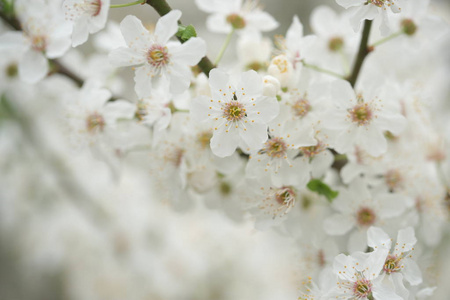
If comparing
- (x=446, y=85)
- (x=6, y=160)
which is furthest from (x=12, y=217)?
(x=446, y=85)

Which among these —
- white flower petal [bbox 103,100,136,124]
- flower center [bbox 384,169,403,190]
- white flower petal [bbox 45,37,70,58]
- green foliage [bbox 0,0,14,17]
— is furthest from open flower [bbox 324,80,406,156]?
green foliage [bbox 0,0,14,17]

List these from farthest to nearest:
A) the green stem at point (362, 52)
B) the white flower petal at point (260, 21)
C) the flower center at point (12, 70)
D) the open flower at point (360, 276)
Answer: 1. the flower center at point (12, 70)
2. the white flower petal at point (260, 21)
3. the green stem at point (362, 52)
4. the open flower at point (360, 276)

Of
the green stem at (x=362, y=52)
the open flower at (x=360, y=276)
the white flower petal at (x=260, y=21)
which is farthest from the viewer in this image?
the white flower petal at (x=260, y=21)

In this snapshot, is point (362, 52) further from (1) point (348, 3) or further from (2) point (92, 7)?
(2) point (92, 7)

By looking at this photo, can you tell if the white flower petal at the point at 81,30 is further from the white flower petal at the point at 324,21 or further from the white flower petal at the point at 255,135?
the white flower petal at the point at 324,21

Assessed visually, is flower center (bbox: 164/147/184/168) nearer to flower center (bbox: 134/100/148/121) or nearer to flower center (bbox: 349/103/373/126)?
flower center (bbox: 134/100/148/121)

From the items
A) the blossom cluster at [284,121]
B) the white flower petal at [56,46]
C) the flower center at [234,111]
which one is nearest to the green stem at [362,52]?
the blossom cluster at [284,121]

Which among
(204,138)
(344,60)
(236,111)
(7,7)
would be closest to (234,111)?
(236,111)
